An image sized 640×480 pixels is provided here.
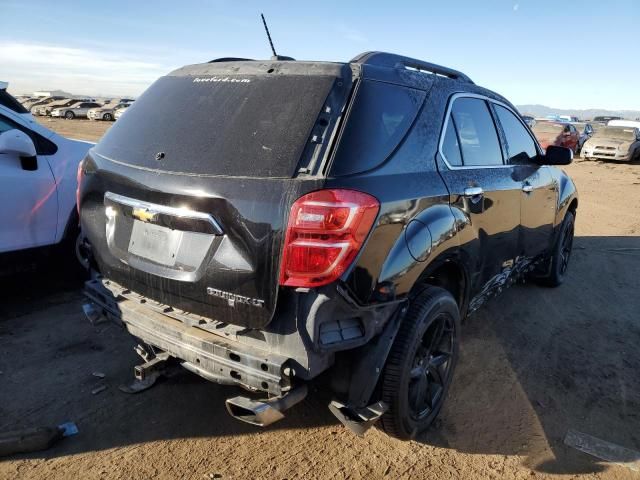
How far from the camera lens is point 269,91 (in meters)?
2.46

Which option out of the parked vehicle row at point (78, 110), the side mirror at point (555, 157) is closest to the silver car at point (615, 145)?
the side mirror at point (555, 157)

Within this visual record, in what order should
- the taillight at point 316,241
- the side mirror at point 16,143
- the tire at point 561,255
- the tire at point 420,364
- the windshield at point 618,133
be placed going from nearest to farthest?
the taillight at point 316,241 → the tire at point 420,364 → the side mirror at point 16,143 → the tire at point 561,255 → the windshield at point 618,133

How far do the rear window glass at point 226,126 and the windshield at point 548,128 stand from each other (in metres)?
22.0

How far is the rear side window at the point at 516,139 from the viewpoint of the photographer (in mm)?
3869

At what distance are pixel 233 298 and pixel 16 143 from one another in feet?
9.05

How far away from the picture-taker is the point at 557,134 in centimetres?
2192

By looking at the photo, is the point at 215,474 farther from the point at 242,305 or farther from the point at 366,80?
the point at 366,80

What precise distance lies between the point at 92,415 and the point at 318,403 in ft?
4.37

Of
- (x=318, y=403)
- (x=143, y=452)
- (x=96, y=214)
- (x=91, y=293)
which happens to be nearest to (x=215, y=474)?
(x=143, y=452)

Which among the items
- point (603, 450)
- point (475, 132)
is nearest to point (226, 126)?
point (475, 132)

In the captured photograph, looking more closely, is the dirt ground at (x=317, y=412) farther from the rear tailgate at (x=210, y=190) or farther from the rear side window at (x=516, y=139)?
the rear side window at (x=516, y=139)

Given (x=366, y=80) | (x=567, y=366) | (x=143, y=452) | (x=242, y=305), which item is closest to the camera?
(x=242, y=305)

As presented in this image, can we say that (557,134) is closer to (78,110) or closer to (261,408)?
(261,408)

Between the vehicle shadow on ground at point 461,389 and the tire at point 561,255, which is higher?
the tire at point 561,255
